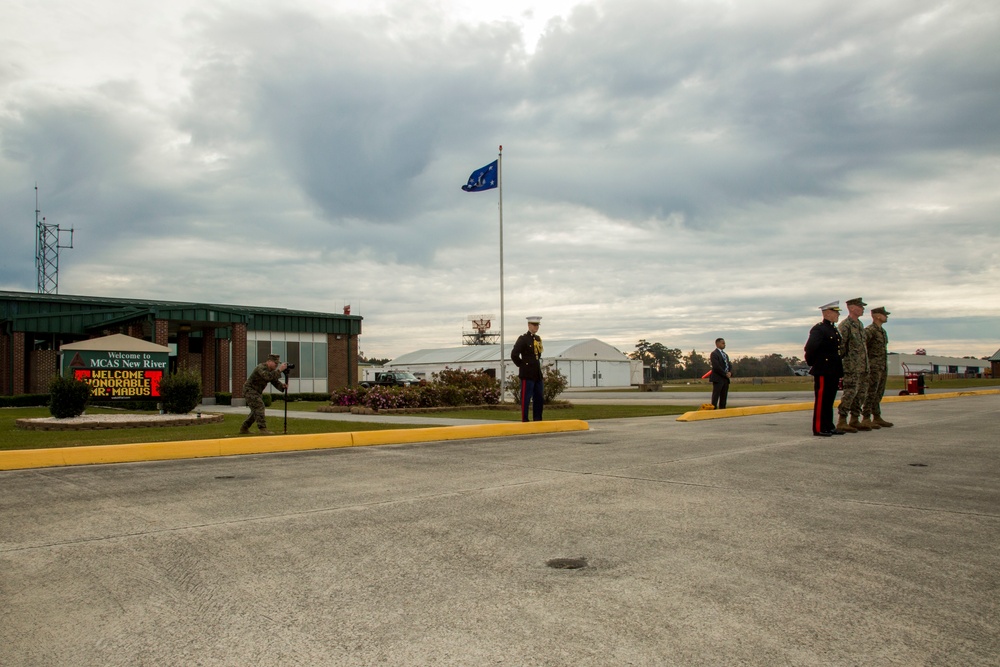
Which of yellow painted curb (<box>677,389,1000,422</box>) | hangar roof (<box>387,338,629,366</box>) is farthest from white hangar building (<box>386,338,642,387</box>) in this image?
yellow painted curb (<box>677,389,1000,422</box>)

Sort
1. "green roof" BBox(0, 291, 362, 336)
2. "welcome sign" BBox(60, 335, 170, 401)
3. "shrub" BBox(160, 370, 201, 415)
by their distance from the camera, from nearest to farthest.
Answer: "welcome sign" BBox(60, 335, 170, 401) < "shrub" BBox(160, 370, 201, 415) < "green roof" BBox(0, 291, 362, 336)

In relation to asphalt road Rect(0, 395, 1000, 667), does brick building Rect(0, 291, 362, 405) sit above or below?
above

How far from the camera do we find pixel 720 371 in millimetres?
17266

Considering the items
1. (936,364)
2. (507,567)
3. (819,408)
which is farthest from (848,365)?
(936,364)

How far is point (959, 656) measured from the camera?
112 inches

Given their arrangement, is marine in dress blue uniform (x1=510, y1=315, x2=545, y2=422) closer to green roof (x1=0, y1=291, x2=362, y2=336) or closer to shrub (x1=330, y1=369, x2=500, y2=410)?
shrub (x1=330, y1=369, x2=500, y2=410)

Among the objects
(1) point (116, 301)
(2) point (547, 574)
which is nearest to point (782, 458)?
(2) point (547, 574)

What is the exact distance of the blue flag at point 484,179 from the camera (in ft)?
80.8

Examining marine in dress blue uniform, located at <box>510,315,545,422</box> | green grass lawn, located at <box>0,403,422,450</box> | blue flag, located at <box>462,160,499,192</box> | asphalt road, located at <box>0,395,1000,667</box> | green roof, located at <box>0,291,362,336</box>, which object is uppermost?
blue flag, located at <box>462,160,499,192</box>

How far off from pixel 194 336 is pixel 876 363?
34.0 meters

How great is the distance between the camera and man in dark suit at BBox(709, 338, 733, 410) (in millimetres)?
17062

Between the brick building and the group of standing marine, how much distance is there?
80.7 ft

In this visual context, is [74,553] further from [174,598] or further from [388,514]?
[388,514]

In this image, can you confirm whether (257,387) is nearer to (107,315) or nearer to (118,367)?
(118,367)
